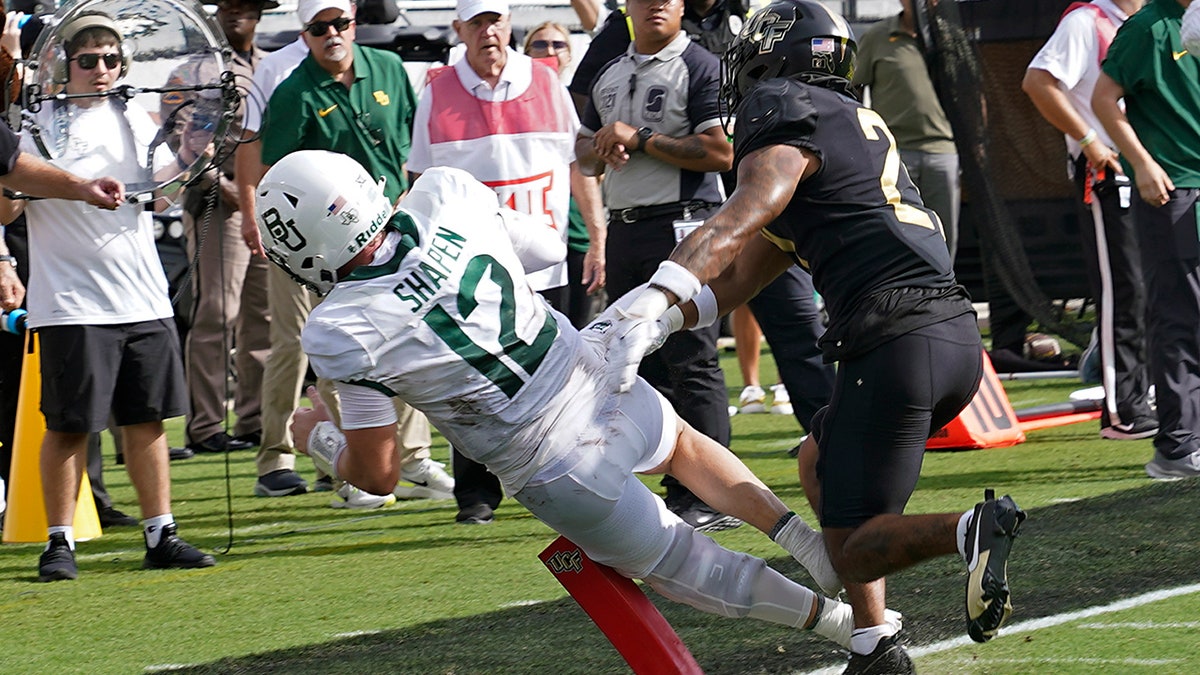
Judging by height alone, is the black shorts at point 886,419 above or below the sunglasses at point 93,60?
below

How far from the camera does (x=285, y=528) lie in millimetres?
7062

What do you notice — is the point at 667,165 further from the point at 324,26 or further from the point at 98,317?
the point at 98,317

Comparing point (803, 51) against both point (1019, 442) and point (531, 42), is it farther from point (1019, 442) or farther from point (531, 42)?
point (531, 42)

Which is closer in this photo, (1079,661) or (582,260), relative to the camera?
(1079,661)

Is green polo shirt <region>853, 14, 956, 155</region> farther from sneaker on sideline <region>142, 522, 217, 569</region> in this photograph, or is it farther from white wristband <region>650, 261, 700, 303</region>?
white wristband <region>650, 261, 700, 303</region>

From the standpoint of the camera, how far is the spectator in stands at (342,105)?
7215 mm

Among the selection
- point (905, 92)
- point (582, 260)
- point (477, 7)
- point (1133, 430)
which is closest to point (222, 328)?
point (582, 260)

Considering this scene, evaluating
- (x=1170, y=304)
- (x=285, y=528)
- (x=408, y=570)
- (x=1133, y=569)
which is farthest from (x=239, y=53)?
(x=1133, y=569)

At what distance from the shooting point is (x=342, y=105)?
725 centimetres

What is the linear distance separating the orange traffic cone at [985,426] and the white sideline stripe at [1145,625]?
3294 mm

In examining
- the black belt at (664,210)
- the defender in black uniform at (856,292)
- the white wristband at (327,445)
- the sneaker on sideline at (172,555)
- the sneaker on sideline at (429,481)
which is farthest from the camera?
the sneaker on sideline at (429,481)

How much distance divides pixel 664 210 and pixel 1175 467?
2248 millimetres

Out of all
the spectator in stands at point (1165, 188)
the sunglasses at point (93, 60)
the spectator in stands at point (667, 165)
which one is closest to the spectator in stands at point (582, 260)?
the spectator in stands at point (667, 165)

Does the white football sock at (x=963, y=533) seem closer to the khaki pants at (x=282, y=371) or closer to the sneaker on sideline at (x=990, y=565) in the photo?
the sneaker on sideline at (x=990, y=565)
